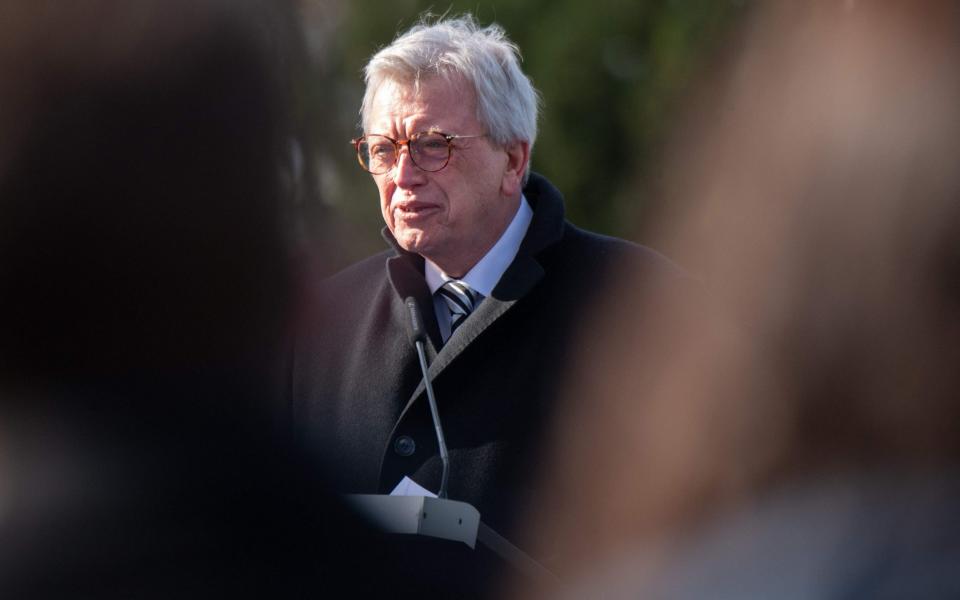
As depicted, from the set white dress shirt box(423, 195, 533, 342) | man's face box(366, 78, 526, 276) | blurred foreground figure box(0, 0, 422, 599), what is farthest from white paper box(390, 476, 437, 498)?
blurred foreground figure box(0, 0, 422, 599)

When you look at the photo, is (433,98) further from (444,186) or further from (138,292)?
(138,292)

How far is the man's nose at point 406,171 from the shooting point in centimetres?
245

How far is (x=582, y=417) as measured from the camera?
7.30 feet

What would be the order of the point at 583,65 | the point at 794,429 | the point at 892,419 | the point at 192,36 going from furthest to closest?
the point at 583,65
the point at 794,429
the point at 892,419
the point at 192,36

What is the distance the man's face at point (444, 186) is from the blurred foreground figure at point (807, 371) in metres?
0.29

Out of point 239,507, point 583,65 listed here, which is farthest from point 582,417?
point 583,65

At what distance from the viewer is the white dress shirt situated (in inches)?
95.5

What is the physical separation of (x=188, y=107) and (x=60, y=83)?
0.05 m

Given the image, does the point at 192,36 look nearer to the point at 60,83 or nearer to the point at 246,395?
the point at 60,83

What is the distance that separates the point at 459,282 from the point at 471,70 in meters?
0.38

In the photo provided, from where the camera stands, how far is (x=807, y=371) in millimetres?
1990

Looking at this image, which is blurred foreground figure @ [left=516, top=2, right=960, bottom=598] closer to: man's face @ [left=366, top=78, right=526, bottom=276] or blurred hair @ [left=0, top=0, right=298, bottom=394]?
man's face @ [left=366, top=78, right=526, bottom=276]

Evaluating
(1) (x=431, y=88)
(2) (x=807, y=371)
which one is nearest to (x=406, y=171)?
(1) (x=431, y=88)

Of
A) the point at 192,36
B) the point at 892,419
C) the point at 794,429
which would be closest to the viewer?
the point at 192,36
